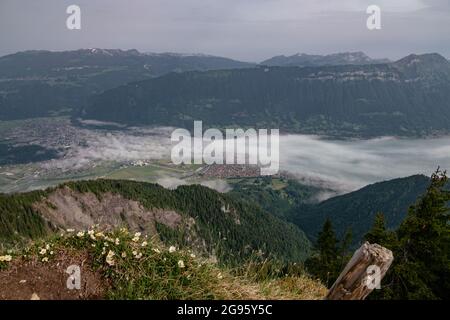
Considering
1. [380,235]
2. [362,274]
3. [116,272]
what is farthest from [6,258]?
[380,235]

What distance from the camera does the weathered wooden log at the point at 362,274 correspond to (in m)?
8.45

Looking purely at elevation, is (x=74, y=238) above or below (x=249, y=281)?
above

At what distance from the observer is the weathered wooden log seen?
8.45 m

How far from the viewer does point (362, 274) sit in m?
8.46

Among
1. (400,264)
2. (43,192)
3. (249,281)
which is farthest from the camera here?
(43,192)

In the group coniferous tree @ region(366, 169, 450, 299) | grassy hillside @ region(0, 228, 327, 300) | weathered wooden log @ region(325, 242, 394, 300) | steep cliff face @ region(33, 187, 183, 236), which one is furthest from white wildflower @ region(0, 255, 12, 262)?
steep cliff face @ region(33, 187, 183, 236)

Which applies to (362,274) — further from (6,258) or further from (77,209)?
(77,209)

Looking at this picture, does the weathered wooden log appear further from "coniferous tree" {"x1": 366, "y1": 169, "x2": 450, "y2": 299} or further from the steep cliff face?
the steep cliff face

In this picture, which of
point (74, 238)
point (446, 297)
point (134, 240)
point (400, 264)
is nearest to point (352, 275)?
point (134, 240)

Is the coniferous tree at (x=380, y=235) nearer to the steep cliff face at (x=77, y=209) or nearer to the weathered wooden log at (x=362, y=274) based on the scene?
the weathered wooden log at (x=362, y=274)

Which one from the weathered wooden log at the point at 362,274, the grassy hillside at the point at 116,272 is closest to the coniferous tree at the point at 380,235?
the grassy hillside at the point at 116,272
